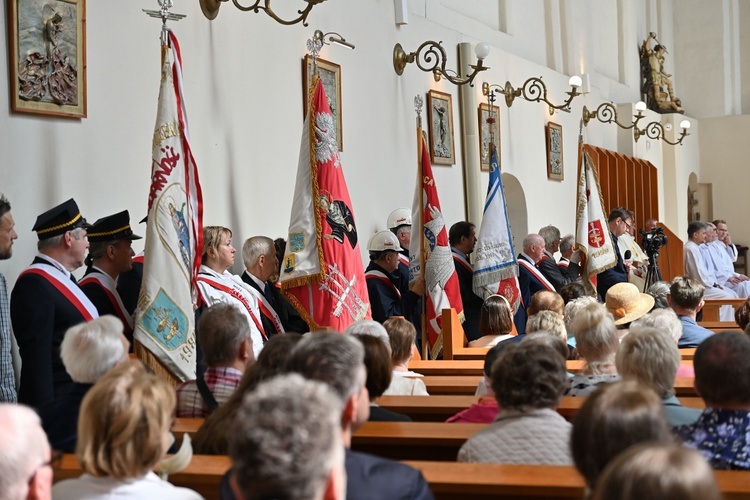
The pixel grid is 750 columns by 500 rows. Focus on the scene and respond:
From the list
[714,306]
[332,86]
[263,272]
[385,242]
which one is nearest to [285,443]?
[263,272]

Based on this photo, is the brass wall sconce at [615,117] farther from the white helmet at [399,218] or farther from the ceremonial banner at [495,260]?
the white helmet at [399,218]

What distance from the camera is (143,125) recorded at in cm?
603

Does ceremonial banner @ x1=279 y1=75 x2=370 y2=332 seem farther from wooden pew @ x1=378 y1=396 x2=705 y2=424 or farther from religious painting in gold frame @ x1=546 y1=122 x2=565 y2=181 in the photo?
religious painting in gold frame @ x1=546 y1=122 x2=565 y2=181

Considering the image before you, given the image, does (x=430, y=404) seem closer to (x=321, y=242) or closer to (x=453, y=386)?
(x=453, y=386)

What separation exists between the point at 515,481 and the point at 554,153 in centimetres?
1109

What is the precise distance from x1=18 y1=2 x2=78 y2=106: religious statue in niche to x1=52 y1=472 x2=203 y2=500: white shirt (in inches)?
123

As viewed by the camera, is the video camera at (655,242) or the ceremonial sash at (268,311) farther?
the video camera at (655,242)

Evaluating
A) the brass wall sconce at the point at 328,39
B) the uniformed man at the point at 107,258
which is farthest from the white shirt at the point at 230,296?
the brass wall sconce at the point at 328,39

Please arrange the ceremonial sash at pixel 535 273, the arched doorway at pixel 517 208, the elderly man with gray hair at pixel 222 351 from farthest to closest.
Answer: the arched doorway at pixel 517 208
the ceremonial sash at pixel 535 273
the elderly man with gray hair at pixel 222 351

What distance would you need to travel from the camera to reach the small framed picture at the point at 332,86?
7.78 m

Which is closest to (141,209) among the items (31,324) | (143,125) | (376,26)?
(143,125)

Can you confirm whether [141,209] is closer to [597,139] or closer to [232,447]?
[232,447]

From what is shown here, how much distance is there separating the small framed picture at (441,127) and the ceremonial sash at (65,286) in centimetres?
559

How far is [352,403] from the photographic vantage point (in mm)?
2402
